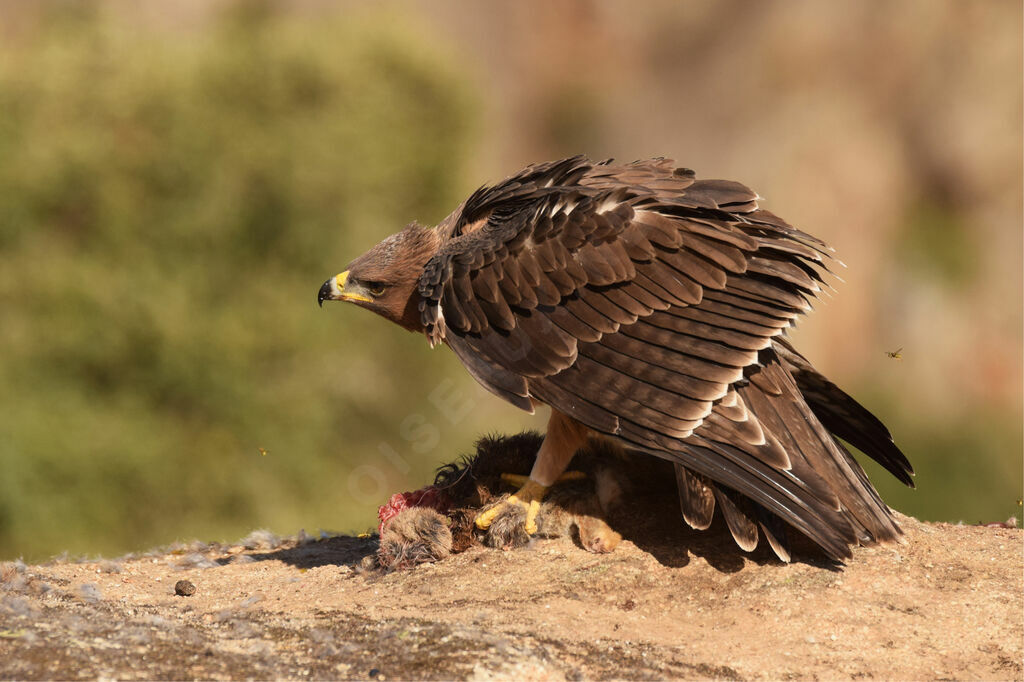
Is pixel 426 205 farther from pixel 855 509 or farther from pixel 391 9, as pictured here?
pixel 855 509

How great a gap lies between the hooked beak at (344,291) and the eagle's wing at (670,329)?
0.58 metres

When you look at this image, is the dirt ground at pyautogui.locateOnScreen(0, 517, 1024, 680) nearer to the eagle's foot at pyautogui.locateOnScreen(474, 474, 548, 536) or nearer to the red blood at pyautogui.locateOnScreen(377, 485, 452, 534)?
the eagle's foot at pyautogui.locateOnScreen(474, 474, 548, 536)

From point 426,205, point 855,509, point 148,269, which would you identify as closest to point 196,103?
point 148,269

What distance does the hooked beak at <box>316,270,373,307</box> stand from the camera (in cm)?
523

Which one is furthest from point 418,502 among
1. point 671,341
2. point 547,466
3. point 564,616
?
point 671,341

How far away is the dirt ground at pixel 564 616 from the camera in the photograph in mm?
3299

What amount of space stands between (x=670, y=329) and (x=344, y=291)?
1.80 metres

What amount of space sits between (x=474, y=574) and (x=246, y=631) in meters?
1.08

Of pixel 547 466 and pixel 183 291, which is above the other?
pixel 183 291

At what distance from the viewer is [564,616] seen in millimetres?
3924

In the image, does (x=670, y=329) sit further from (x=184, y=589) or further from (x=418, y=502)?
(x=184, y=589)

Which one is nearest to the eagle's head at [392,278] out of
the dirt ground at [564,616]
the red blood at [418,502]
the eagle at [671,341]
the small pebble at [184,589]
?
the eagle at [671,341]

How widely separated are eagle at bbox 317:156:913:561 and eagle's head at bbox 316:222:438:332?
1.10 ft

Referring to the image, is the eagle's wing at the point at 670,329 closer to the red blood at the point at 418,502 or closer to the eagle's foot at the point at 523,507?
the eagle's foot at the point at 523,507
